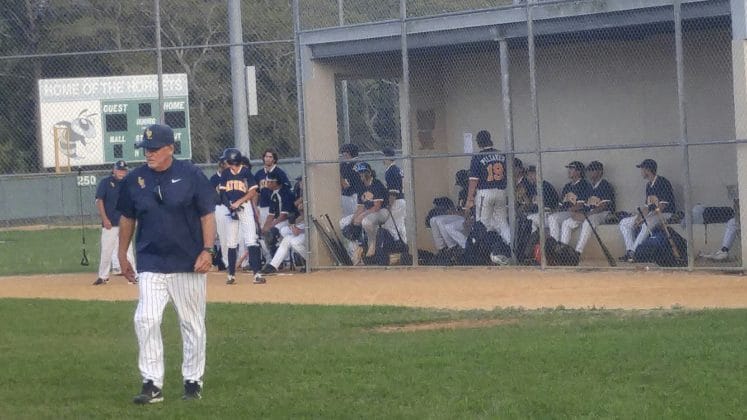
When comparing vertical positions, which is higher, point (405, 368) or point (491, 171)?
point (491, 171)

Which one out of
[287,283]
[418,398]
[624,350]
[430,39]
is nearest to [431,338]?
[624,350]

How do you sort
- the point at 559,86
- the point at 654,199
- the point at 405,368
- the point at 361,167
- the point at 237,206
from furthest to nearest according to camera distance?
the point at 559,86, the point at 361,167, the point at 654,199, the point at 237,206, the point at 405,368

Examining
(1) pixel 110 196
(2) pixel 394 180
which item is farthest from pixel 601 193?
(1) pixel 110 196

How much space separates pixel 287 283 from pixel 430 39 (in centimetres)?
416

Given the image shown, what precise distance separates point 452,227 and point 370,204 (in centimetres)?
131

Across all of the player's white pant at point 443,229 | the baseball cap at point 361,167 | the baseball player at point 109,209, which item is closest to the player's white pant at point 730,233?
the player's white pant at point 443,229

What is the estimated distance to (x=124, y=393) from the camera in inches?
330

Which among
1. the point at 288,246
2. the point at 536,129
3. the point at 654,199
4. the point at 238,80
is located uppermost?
the point at 238,80

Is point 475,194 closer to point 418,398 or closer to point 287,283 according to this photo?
point 287,283

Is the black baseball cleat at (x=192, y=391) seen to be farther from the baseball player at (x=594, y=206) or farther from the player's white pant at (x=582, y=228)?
the baseball player at (x=594, y=206)

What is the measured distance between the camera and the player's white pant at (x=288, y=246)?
17975 millimetres

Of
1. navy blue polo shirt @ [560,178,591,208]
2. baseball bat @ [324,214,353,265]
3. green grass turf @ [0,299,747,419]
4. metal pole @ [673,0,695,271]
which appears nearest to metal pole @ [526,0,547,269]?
navy blue polo shirt @ [560,178,591,208]

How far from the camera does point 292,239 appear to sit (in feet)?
59.6

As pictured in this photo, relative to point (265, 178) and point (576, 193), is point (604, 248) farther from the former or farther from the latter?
point (265, 178)
